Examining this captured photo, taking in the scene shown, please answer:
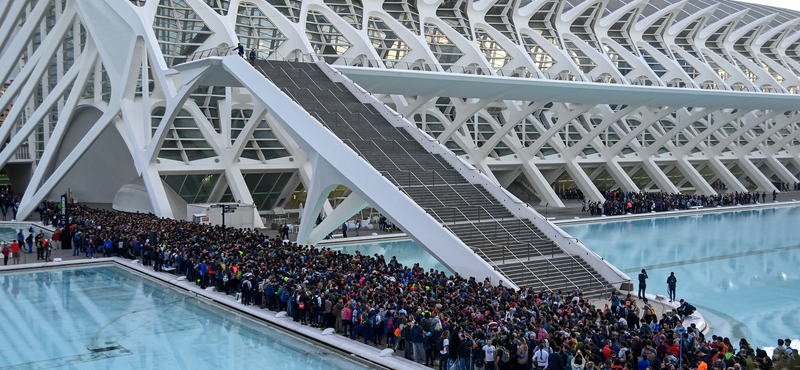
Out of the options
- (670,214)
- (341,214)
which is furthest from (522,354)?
(670,214)

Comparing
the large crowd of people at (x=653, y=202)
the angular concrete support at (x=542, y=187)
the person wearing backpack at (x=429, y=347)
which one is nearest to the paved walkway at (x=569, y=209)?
the angular concrete support at (x=542, y=187)

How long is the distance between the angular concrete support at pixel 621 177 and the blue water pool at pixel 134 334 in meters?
30.5

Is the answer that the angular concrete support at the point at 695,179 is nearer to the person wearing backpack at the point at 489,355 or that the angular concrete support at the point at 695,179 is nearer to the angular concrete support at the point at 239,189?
the angular concrete support at the point at 239,189

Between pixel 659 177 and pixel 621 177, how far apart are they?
327cm

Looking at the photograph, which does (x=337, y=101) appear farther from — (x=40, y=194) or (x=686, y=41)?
(x=686, y=41)

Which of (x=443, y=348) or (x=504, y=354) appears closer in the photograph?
(x=504, y=354)

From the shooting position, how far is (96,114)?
33688mm

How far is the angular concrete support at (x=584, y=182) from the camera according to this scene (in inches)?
1512

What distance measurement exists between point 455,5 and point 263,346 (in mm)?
33718

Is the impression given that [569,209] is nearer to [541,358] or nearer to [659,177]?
[659,177]

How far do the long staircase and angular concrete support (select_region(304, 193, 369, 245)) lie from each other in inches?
47.2

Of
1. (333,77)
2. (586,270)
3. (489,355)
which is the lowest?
(489,355)

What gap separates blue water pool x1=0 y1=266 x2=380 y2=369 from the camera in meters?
11.0

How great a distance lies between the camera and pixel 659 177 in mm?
42500
